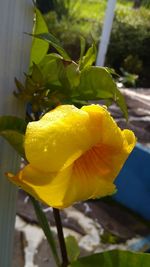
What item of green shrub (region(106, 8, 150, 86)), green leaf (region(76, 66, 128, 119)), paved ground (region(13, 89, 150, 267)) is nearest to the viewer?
green leaf (region(76, 66, 128, 119))

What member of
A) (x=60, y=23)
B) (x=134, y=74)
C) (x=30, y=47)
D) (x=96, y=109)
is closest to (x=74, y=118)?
(x=96, y=109)

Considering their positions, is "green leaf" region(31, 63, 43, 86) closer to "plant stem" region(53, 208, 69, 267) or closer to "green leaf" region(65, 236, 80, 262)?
"plant stem" region(53, 208, 69, 267)

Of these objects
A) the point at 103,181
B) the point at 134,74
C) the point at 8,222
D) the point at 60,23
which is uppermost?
the point at 103,181

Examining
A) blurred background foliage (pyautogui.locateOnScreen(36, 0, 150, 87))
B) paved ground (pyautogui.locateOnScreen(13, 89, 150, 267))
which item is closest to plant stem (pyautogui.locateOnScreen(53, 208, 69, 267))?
paved ground (pyautogui.locateOnScreen(13, 89, 150, 267))

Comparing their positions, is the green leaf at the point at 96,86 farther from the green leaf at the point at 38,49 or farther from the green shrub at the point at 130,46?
the green shrub at the point at 130,46

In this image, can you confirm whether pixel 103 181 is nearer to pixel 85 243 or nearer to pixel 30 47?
pixel 30 47

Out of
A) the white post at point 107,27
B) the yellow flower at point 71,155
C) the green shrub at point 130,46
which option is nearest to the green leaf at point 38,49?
the yellow flower at point 71,155

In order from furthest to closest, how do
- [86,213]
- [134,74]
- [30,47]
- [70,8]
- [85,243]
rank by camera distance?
[70,8]
[134,74]
[86,213]
[85,243]
[30,47]
